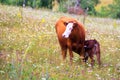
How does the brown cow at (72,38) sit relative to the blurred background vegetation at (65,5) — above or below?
above

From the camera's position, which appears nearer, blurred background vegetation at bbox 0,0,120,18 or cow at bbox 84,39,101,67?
cow at bbox 84,39,101,67

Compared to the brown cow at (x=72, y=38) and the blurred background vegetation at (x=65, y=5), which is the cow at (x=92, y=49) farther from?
the blurred background vegetation at (x=65, y=5)

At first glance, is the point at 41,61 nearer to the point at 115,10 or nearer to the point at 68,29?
the point at 68,29

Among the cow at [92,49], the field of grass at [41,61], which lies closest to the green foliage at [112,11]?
the field of grass at [41,61]


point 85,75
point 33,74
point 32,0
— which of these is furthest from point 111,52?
point 32,0

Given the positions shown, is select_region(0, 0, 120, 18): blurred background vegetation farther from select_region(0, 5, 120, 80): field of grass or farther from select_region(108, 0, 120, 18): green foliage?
select_region(0, 5, 120, 80): field of grass

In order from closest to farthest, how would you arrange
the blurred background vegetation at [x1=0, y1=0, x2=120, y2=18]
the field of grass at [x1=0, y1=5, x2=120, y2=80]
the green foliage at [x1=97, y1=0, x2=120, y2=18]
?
the field of grass at [x1=0, y1=5, x2=120, y2=80], the blurred background vegetation at [x1=0, y1=0, x2=120, y2=18], the green foliage at [x1=97, y1=0, x2=120, y2=18]

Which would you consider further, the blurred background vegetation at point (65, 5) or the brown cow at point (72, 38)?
the blurred background vegetation at point (65, 5)

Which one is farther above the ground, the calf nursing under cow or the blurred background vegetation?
the calf nursing under cow

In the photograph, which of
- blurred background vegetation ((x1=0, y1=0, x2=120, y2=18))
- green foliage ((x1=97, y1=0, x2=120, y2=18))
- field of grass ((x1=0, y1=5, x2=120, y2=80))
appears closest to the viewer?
field of grass ((x1=0, y1=5, x2=120, y2=80))

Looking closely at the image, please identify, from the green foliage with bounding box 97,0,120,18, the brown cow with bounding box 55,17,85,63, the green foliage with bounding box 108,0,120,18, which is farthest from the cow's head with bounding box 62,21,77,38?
the green foliage with bounding box 108,0,120,18

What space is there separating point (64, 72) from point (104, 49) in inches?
237

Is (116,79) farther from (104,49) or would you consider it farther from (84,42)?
(104,49)

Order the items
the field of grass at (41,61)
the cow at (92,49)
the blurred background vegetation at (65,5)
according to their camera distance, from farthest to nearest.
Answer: the blurred background vegetation at (65,5), the cow at (92,49), the field of grass at (41,61)
